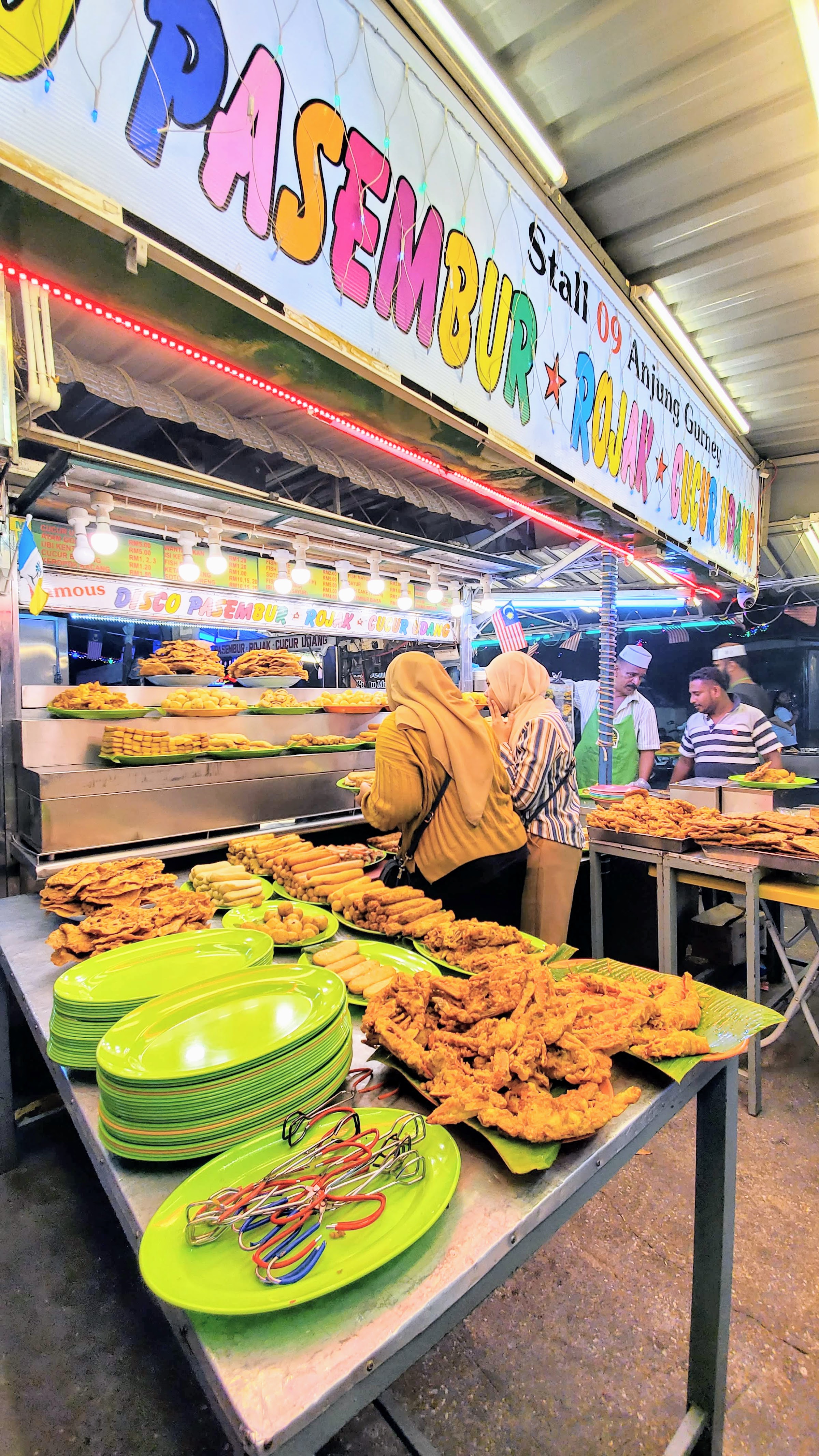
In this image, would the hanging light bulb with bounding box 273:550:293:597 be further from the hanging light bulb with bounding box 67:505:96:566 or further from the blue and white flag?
the blue and white flag

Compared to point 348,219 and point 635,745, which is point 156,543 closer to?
point 348,219

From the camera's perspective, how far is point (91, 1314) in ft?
7.07

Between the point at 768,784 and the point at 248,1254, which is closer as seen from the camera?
the point at 248,1254

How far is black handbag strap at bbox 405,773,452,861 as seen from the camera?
2979mm

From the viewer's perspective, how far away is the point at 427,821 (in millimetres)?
3049

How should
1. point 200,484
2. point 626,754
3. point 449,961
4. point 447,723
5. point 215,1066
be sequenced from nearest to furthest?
point 215,1066 → point 449,961 → point 447,723 → point 200,484 → point 626,754

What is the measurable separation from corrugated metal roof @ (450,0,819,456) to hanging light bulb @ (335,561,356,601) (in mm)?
4006

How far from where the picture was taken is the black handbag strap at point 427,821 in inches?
117

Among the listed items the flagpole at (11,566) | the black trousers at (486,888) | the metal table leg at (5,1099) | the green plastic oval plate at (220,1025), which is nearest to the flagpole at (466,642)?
the black trousers at (486,888)

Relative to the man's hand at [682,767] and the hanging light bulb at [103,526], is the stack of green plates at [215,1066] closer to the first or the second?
the hanging light bulb at [103,526]

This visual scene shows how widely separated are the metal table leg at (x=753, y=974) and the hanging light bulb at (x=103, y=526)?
5041mm

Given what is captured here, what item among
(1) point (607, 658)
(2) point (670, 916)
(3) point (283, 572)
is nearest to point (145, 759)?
(2) point (670, 916)

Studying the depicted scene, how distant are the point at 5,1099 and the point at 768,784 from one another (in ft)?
16.5

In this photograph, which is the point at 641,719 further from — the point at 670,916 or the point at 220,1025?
the point at 220,1025
